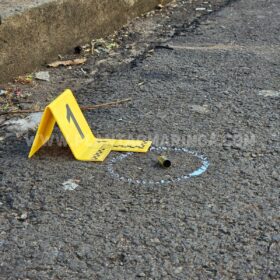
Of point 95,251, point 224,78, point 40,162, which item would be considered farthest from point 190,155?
point 224,78

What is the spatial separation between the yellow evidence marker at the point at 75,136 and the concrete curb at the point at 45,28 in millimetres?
1244

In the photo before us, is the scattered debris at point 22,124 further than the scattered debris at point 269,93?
No

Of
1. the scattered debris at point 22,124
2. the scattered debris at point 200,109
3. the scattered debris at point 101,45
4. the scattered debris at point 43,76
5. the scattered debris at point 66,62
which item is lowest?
the scattered debris at point 101,45

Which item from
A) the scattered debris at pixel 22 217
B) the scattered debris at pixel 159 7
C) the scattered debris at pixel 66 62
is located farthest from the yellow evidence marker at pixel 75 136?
the scattered debris at pixel 159 7

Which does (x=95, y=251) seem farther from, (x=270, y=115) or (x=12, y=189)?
(x=270, y=115)

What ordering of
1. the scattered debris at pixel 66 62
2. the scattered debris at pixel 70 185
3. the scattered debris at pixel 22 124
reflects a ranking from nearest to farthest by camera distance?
1. the scattered debris at pixel 70 185
2. the scattered debris at pixel 22 124
3. the scattered debris at pixel 66 62

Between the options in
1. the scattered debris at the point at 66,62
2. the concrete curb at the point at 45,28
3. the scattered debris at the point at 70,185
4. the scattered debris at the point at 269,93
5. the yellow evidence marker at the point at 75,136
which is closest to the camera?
the scattered debris at the point at 70,185

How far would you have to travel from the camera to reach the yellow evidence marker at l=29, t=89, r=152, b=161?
3322 millimetres

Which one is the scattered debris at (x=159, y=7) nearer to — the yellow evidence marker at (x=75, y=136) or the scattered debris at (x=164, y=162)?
the yellow evidence marker at (x=75, y=136)

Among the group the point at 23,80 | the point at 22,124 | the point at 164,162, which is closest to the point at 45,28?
the point at 23,80

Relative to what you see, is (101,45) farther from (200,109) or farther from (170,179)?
(170,179)

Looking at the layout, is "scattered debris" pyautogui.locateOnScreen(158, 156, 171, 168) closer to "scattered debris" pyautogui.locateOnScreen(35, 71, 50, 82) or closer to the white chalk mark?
the white chalk mark

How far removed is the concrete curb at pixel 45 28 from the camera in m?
4.59

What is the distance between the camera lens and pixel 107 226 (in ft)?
8.85
